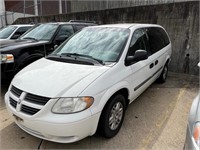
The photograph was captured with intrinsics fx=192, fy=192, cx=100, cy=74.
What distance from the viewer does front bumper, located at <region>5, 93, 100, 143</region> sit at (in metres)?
2.24

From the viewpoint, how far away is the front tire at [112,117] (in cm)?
267

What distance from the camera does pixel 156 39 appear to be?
447 centimetres

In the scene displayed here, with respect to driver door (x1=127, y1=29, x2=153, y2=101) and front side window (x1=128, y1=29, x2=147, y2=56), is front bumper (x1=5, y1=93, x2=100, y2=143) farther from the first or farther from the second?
front side window (x1=128, y1=29, x2=147, y2=56)

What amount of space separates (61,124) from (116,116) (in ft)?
3.23

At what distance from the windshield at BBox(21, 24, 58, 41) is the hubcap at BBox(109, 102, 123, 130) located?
3.25 meters

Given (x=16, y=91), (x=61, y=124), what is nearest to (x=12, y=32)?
(x=16, y=91)

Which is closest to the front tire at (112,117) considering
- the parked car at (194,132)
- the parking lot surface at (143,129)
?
the parking lot surface at (143,129)

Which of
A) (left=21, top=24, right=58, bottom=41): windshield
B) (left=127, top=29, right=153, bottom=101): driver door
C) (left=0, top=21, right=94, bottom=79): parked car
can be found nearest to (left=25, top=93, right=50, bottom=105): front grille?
(left=127, top=29, right=153, bottom=101): driver door

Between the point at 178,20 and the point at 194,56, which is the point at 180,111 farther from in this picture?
the point at 178,20

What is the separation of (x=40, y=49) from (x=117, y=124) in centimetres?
292

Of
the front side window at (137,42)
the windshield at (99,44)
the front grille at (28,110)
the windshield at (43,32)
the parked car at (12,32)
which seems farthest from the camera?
the parked car at (12,32)

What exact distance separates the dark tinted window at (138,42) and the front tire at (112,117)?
2.85 feet

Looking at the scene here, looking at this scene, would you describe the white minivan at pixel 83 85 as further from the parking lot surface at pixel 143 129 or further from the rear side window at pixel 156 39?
the rear side window at pixel 156 39

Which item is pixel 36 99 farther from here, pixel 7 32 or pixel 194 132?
pixel 7 32
